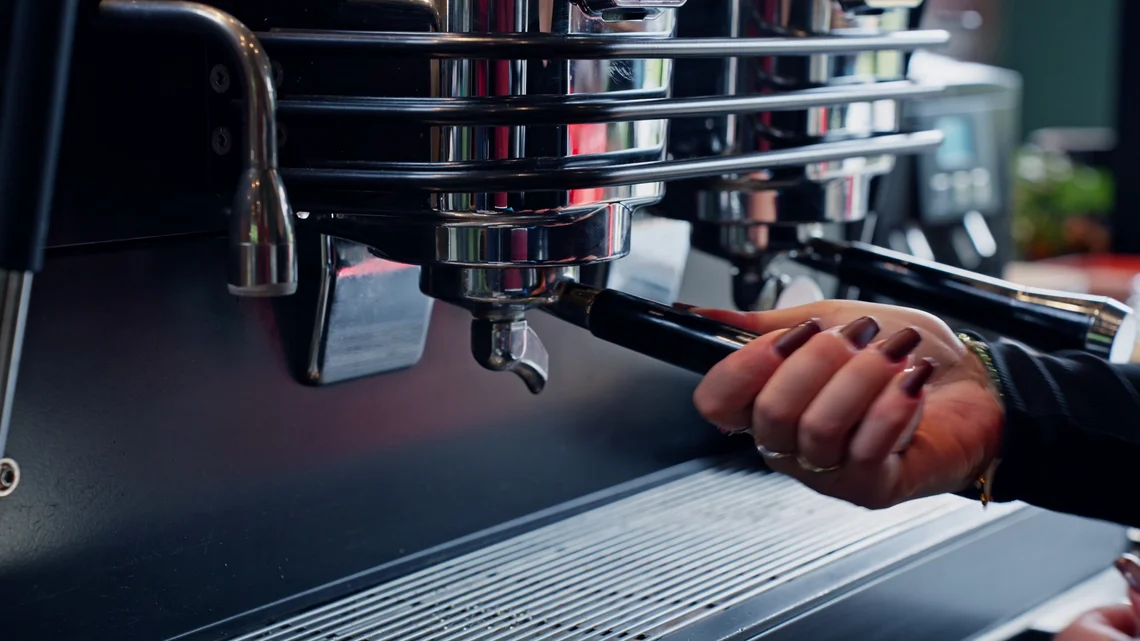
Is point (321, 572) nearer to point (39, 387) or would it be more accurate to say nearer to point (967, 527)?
point (39, 387)

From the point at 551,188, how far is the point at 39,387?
0.77 ft

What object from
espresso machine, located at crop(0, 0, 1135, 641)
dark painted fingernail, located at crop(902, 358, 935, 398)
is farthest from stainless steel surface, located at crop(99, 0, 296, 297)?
dark painted fingernail, located at crop(902, 358, 935, 398)

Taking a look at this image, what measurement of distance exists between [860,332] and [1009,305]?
20 cm

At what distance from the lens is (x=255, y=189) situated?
0.40 meters

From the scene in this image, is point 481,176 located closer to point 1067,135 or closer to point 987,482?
Answer: point 987,482

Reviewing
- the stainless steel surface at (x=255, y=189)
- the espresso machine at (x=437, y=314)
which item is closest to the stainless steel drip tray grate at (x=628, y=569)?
the espresso machine at (x=437, y=314)

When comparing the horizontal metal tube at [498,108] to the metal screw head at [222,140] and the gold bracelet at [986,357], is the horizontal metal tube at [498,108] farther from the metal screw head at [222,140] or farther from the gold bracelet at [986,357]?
the gold bracelet at [986,357]

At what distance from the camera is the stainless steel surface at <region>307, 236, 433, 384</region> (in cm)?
60

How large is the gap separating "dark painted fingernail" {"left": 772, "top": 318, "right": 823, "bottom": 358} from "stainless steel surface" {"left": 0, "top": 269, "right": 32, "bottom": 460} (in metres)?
0.25

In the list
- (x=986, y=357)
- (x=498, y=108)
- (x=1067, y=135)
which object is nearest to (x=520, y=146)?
(x=498, y=108)

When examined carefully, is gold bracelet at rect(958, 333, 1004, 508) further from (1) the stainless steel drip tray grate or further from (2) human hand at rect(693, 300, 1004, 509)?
(1) the stainless steel drip tray grate

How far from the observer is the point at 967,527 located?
2.32 ft

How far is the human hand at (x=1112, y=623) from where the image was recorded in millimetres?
592

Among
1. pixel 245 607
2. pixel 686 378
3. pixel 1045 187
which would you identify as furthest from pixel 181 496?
pixel 1045 187
